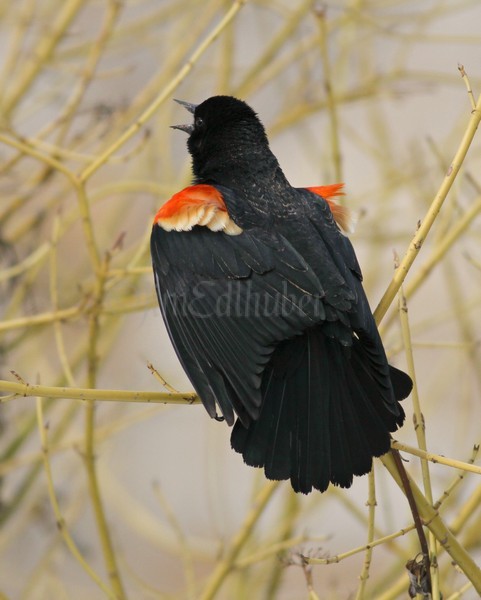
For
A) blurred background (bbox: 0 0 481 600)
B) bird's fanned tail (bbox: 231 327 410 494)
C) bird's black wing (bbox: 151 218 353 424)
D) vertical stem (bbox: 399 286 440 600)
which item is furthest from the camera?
blurred background (bbox: 0 0 481 600)

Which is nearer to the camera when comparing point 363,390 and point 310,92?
point 363,390

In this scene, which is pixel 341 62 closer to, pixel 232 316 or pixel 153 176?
pixel 153 176

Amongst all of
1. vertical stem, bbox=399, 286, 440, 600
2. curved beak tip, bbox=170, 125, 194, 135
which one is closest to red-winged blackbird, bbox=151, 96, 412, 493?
vertical stem, bbox=399, 286, 440, 600

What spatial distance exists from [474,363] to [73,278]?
193 centimetres

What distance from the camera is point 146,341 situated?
20.4 feet

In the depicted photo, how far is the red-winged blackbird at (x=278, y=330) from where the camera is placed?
2213mm

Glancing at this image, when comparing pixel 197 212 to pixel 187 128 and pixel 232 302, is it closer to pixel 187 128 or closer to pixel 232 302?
pixel 232 302

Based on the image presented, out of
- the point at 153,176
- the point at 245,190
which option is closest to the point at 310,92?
the point at 153,176

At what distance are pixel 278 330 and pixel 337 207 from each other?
2.75 ft

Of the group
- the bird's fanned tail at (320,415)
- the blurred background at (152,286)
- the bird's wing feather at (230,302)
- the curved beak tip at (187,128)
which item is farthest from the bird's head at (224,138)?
the bird's fanned tail at (320,415)

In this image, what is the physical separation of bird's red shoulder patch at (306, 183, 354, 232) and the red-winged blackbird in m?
0.15

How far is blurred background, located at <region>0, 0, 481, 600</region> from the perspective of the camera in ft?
9.64

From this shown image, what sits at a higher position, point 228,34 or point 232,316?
point 228,34

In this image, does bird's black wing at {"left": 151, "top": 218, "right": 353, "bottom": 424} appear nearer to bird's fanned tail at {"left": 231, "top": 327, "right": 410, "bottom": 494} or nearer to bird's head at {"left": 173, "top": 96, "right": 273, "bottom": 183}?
bird's fanned tail at {"left": 231, "top": 327, "right": 410, "bottom": 494}
